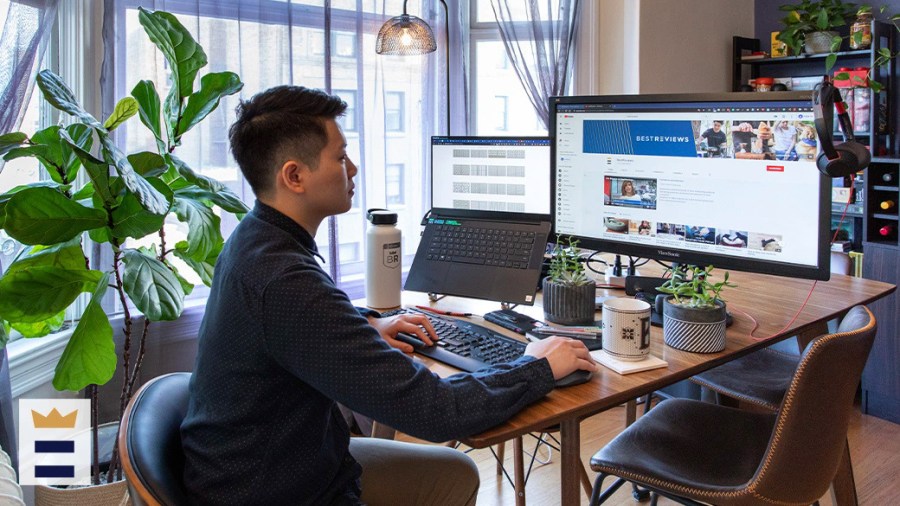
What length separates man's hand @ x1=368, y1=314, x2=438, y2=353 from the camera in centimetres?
159

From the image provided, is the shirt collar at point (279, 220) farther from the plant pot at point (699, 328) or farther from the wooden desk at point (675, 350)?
the plant pot at point (699, 328)

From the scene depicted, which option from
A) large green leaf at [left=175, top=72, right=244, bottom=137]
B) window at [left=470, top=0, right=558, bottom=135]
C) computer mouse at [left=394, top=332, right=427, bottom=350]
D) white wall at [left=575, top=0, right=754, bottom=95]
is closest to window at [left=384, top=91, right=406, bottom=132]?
window at [left=470, top=0, right=558, bottom=135]

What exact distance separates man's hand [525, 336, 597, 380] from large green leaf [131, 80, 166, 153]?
4.56 ft

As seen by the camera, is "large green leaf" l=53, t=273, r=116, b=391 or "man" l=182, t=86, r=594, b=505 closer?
"man" l=182, t=86, r=594, b=505

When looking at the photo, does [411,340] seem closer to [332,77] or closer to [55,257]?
[55,257]

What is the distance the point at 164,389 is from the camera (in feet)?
4.57

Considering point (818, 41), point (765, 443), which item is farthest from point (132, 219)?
point (818, 41)

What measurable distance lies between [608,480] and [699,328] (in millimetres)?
1440

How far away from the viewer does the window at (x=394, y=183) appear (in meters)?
3.53

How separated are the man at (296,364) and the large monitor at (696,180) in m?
0.59

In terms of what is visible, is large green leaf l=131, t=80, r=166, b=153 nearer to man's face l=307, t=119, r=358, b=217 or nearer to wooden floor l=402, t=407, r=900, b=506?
man's face l=307, t=119, r=358, b=217

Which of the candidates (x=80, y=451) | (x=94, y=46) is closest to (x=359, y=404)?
(x=80, y=451)

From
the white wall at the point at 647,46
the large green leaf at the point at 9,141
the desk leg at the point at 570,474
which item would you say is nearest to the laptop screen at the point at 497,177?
the desk leg at the point at 570,474

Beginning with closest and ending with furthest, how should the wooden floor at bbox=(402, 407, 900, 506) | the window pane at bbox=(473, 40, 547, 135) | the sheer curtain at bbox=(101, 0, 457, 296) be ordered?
the wooden floor at bbox=(402, 407, 900, 506), the sheer curtain at bbox=(101, 0, 457, 296), the window pane at bbox=(473, 40, 547, 135)
